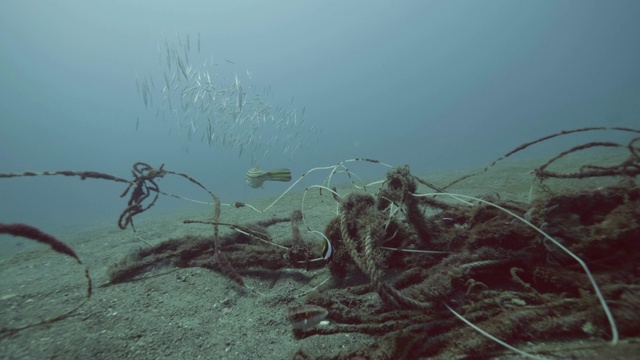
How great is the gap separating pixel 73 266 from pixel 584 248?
5298mm

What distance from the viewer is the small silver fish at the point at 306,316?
74.7 inches

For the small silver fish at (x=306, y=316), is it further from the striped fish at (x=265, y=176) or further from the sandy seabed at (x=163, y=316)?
the striped fish at (x=265, y=176)

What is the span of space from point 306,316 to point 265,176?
2.24 metres

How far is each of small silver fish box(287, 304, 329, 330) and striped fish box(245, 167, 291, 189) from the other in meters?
1.78

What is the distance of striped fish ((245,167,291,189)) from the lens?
342 cm

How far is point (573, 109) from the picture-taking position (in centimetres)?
10769

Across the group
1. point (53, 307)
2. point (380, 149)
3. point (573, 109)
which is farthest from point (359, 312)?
point (573, 109)

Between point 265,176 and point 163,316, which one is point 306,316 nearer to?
point 163,316

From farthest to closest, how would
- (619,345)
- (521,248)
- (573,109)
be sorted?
1. (573,109)
2. (521,248)
3. (619,345)

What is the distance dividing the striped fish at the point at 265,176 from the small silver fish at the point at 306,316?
5.85ft

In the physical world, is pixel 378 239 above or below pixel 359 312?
above

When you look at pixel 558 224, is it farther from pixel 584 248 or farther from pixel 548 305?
pixel 548 305

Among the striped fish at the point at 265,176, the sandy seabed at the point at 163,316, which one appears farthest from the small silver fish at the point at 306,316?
the striped fish at the point at 265,176

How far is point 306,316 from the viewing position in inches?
74.6
